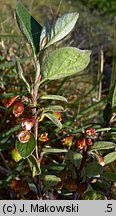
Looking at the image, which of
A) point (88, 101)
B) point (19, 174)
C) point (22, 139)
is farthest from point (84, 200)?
point (88, 101)

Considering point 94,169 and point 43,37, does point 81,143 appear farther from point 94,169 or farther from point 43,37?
point 43,37

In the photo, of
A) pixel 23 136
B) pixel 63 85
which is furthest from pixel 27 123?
pixel 63 85

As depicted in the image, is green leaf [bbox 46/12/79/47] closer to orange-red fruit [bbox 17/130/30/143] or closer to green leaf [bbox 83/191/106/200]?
orange-red fruit [bbox 17/130/30/143]

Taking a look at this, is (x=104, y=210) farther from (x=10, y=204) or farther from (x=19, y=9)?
(x=19, y=9)

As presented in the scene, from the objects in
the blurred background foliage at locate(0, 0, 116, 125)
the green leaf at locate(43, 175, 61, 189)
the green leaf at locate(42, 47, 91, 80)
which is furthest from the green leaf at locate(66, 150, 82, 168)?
the blurred background foliage at locate(0, 0, 116, 125)


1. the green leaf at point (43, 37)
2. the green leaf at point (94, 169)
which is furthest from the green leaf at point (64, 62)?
the green leaf at point (94, 169)

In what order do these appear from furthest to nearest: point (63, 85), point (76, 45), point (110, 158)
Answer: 1. point (76, 45)
2. point (63, 85)
3. point (110, 158)
